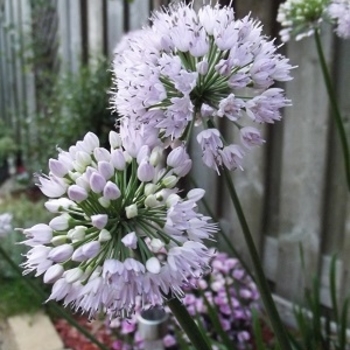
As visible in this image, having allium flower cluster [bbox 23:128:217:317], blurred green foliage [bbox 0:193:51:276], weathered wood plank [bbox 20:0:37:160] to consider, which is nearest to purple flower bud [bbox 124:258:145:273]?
allium flower cluster [bbox 23:128:217:317]

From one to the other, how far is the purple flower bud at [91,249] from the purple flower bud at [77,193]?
2.4 inches

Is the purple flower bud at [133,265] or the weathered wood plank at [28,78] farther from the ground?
the weathered wood plank at [28,78]

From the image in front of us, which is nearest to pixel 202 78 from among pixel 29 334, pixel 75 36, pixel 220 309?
pixel 220 309

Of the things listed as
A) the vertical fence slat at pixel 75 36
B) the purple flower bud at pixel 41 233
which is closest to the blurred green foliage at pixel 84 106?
the vertical fence slat at pixel 75 36

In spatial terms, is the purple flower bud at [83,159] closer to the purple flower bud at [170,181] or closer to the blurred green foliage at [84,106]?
the purple flower bud at [170,181]

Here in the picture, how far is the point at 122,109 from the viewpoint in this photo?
990 mm

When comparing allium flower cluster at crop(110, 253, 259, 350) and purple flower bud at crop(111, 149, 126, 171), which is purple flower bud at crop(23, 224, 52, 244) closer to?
purple flower bud at crop(111, 149, 126, 171)

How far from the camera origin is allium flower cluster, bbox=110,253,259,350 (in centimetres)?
248

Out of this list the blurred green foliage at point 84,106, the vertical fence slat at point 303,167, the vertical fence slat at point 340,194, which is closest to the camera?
the vertical fence slat at point 340,194

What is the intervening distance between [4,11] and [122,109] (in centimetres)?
486

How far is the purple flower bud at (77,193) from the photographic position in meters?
0.87

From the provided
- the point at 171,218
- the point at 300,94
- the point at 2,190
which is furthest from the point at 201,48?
the point at 2,190

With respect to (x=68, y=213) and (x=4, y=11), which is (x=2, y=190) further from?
(x=68, y=213)

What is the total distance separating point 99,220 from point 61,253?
0.06m
